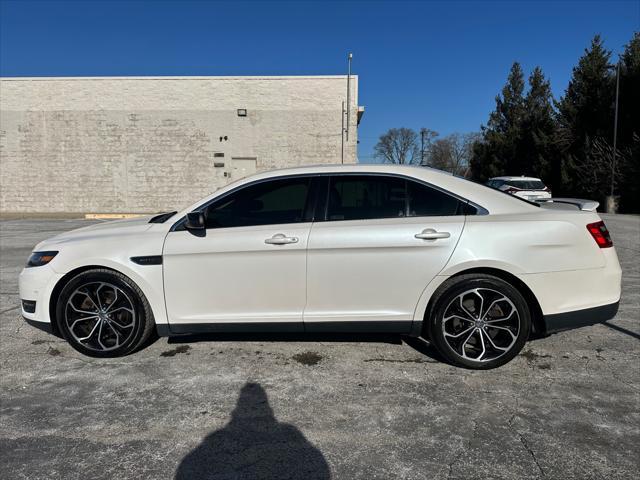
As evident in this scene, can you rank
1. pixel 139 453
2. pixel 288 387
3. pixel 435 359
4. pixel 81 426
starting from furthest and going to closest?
pixel 435 359
pixel 288 387
pixel 81 426
pixel 139 453

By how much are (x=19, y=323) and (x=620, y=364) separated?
5.99 meters

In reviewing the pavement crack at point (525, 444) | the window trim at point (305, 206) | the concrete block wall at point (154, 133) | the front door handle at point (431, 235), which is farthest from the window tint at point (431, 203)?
the concrete block wall at point (154, 133)

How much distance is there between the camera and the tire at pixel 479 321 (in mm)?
3742

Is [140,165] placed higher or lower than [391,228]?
higher

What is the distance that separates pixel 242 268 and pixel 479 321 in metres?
1.96

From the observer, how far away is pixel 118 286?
157 inches

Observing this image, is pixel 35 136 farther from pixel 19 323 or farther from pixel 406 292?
pixel 406 292

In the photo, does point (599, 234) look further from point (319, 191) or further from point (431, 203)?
point (319, 191)

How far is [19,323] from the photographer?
5.23 metres

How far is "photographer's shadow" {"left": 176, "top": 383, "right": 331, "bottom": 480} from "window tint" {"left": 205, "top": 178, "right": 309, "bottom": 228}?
5.02 feet

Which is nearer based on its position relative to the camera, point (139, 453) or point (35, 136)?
point (139, 453)

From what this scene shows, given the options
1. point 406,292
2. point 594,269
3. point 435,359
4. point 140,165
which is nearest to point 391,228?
point 406,292

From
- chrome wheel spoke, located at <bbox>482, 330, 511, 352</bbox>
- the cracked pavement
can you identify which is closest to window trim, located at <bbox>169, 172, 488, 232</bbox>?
chrome wheel spoke, located at <bbox>482, 330, 511, 352</bbox>

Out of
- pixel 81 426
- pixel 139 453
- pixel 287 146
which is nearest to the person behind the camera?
pixel 139 453
